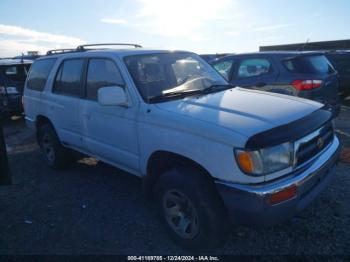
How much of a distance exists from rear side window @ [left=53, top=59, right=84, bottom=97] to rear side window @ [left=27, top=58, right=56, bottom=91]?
39 centimetres

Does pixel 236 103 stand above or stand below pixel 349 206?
above

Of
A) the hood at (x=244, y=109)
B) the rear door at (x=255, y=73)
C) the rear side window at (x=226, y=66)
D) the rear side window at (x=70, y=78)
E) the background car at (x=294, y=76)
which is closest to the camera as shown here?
the hood at (x=244, y=109)

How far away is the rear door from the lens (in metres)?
6.39

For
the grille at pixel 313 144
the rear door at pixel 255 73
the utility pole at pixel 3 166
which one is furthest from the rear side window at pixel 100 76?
the rear door at pixel 255 73

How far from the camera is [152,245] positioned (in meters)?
3.28

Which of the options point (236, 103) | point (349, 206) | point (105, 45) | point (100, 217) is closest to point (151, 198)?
point (100, 217)

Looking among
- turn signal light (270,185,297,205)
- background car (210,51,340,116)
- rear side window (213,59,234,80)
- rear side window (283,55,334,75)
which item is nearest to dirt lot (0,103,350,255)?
turn signal light (270,185,297,205)

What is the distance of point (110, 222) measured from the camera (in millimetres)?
3734

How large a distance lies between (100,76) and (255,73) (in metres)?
3.74

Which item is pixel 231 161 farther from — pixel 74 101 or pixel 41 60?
pixel 41 60

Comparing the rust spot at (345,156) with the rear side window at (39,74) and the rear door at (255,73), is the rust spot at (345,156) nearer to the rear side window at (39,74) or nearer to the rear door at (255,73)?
the rear door at (255,73)

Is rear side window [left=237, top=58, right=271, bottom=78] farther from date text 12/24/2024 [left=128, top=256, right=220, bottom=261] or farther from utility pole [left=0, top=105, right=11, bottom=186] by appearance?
utility pole [left=0, top=105, right=11, bottom=186]

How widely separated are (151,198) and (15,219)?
68.8 inches

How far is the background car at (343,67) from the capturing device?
10219mm
